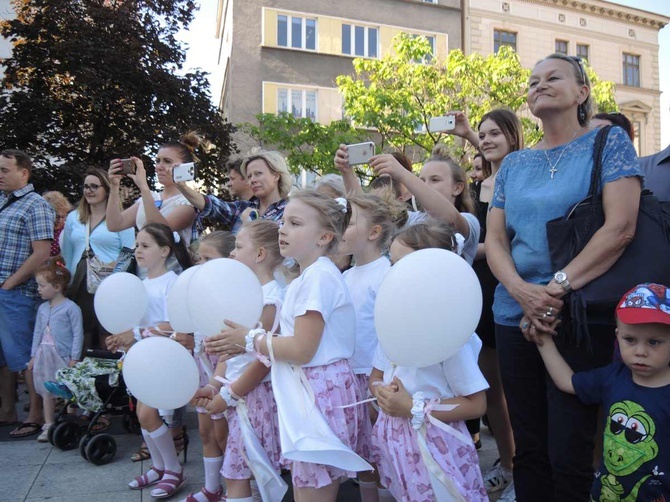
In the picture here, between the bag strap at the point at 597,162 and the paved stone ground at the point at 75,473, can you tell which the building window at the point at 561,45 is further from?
the bag strap at the point at 597,162

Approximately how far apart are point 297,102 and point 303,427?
17316mm

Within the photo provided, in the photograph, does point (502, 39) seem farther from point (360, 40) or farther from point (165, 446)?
point (165, 446)

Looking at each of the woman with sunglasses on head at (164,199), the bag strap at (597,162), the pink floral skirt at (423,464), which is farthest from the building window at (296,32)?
the pink floral skirt at (423,464)

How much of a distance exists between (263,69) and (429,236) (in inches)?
669

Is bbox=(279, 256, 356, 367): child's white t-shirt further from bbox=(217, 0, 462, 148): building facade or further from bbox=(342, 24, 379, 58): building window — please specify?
bbox=(342, 24, 379, 58): building window

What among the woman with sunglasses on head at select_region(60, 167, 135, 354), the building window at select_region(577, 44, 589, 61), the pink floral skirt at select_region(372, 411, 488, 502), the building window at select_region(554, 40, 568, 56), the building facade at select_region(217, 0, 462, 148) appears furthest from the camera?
the building window at select_region(577, 44, 589, 61)

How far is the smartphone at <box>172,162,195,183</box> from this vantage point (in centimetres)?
395

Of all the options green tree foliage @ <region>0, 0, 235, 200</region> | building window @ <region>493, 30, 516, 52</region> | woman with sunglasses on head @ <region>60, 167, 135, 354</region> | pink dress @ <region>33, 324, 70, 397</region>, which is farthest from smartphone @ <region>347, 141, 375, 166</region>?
building window @ <region>493, 30, 516, 52</region>

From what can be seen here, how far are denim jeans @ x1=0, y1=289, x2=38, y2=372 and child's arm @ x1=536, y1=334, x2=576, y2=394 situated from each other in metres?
4.31

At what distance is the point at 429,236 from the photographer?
2.47 metres

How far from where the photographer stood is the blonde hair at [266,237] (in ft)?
10.0

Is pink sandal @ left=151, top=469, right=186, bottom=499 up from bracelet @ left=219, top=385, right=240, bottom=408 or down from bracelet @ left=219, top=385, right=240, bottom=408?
down

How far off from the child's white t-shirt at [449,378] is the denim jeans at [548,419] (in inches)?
6.9

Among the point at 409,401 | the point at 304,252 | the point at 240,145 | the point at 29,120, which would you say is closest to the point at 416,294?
the point at 409,401
